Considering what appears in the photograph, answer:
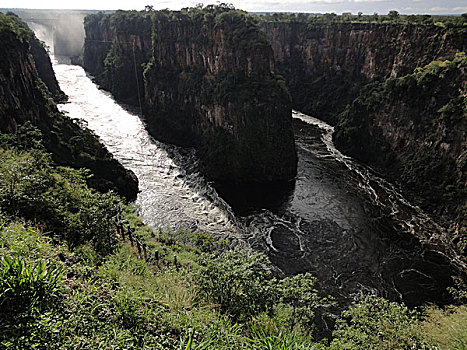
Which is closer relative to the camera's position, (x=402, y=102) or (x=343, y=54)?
(x=402, y=102)

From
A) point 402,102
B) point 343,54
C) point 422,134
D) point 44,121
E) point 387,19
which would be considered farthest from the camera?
point 343,54

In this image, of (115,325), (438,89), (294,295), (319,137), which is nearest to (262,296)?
(294,295)

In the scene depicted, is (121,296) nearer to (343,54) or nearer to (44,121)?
(44,121)

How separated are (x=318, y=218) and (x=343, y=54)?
4730cm

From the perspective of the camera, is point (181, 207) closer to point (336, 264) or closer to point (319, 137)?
point (336, 264)

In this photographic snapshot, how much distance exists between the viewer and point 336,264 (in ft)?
90.5

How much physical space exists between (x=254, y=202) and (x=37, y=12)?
14058 centimetres

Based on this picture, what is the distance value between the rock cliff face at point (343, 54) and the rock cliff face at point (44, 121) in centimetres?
4477

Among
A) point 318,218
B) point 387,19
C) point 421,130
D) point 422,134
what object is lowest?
point 318,218

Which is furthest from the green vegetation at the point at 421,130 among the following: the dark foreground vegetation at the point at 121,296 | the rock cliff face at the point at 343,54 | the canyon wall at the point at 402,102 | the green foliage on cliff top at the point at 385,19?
the dark foreground vegetation at the point at 121,296

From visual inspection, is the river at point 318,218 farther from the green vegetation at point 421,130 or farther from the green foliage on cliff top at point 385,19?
the green foliage on cliff top at point 385,19

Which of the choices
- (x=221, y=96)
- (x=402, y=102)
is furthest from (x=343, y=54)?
(x=221, y=96)

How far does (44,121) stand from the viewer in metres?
34.8

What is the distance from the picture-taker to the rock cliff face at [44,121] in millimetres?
30078
